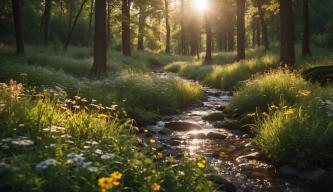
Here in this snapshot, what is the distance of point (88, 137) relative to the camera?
5711mm

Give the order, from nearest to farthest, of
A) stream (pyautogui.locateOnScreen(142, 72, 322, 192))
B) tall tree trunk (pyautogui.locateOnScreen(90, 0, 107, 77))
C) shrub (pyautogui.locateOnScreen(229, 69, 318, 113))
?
stream (pyautogui.locateOnScreen(142, 72, 322, 192)), shrub (pyautogui.locateOnScreen(229, 69, 318, 113)), tall tree trunk (pyautogui.locateOnScreen(90, 0, 107, 77))

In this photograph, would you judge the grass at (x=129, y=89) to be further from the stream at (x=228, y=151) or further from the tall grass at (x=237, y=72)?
the tall grass at (x=237, y=72)

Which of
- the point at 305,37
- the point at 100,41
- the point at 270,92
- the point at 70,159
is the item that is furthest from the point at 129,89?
the point at 305,37

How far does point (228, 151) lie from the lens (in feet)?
28.0

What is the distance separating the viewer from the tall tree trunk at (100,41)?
16.3 m

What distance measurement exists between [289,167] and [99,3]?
12.1 meters

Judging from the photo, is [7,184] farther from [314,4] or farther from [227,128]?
[314,4]

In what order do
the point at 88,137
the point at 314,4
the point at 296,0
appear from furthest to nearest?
the point at 314,4 → the point at 296,0 → the point at 88,137

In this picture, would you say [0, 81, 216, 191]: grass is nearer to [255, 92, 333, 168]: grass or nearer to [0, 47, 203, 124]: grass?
[255, 92, 333, 168]: grass

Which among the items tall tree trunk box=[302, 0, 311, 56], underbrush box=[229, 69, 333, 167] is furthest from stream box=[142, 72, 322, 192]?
tall tree trunk box=[302, 0, 311, 56]

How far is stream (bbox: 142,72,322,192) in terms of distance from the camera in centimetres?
650

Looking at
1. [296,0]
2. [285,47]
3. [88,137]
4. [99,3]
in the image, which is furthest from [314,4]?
[88,137]

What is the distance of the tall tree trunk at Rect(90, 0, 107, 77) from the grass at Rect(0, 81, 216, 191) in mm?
10020

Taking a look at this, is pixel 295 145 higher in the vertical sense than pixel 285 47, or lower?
lower
